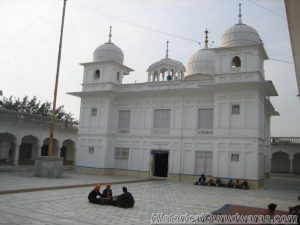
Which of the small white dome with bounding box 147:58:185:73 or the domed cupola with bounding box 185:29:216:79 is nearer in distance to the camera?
the small white dome with bounding box 147:58:185:73

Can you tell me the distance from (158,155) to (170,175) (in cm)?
221

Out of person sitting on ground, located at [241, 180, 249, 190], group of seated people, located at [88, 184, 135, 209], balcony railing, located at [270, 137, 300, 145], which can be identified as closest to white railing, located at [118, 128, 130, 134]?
person sitting on ground, located at [241, 180, 249, 190]

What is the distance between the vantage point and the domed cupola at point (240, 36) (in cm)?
2455

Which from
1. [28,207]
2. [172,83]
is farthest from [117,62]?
[28,207]

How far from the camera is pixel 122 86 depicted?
96.5 feet

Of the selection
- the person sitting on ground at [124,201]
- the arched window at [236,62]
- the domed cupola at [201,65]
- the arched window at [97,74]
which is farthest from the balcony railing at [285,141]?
the person sitting on ground at [124,201]

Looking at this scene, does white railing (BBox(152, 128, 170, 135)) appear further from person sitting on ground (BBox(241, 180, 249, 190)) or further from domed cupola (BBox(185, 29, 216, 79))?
domed cupola (BBox(185, 29, 216, 79))

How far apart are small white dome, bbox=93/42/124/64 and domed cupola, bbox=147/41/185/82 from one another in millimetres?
3422

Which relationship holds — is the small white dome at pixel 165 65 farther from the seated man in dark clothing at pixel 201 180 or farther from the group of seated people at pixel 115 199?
the group of seated people at pixel 115 199

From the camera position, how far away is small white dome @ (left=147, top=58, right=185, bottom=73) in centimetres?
3247

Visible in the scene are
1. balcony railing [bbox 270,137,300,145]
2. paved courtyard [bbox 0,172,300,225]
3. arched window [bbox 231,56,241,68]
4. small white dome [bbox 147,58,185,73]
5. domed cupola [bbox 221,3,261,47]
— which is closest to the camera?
paved courtyard [bbox 0,172,300,225]

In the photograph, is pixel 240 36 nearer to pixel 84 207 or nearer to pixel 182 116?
pixel 182 116

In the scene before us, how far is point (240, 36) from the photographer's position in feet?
81.0

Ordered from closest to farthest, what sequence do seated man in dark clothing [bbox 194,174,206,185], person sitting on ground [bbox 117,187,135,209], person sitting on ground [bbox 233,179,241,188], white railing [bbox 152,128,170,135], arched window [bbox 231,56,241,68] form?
person sitting on ground [bbox 117,187,135,209], person sitting on ground [bbox 233,179,241,188], seated man in dark clothing [bbox 194,174,206,185], arched window [bbox 231,56,241,68], white railing [bbox 152,128,170,135]
